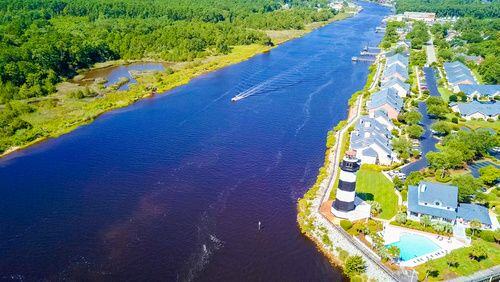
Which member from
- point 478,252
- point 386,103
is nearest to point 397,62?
point 386,103

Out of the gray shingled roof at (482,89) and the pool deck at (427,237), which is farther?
the gray shingled roof at (482,89)

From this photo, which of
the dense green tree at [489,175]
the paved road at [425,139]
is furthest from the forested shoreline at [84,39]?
the dense green tree at [489,175]

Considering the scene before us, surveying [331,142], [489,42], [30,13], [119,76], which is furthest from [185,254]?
[30,13]

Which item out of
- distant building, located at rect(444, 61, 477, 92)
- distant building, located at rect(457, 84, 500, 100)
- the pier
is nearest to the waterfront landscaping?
distant building, located at rect(457, 84, 500, 100)

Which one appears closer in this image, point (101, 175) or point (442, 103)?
point (101, 175)

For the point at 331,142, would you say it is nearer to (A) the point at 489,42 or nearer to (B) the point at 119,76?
(B) the point at 119,76

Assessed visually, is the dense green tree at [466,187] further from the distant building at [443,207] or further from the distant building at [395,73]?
the distant building at [395,73]
